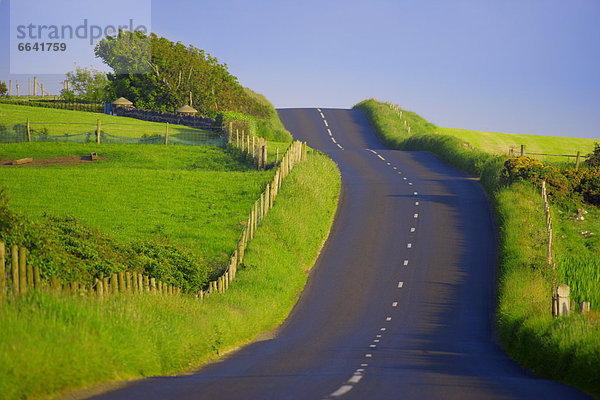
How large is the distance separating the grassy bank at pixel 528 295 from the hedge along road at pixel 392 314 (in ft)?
2.07

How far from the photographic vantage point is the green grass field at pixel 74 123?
70.6 meters

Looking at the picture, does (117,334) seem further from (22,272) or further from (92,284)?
(92,284)

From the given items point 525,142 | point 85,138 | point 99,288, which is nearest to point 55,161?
point 85,138

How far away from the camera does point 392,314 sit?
2591cm

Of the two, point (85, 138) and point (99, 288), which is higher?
point (85, 138)

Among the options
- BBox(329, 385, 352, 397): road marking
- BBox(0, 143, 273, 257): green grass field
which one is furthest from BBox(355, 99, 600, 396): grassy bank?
BBox(0, 143, 273, 257): green grass field

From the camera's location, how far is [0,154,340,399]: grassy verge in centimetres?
1031

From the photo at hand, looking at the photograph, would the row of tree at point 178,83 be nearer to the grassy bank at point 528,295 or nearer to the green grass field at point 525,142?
the green grass field at point 525,142

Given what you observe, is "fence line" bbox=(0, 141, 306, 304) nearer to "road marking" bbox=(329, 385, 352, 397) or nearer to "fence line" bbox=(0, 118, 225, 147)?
"road marking" bbox=(329, 385, 352, 397)

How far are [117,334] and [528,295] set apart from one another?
54.8 feet

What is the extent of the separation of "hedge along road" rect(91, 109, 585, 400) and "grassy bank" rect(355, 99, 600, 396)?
631 mm

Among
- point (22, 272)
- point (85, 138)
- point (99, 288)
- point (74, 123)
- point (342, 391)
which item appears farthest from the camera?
point (74, 123)

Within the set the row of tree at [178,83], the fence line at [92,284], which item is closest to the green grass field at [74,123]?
the row of tree at [178,83]

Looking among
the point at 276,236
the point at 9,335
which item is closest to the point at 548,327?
the point at 9,335
